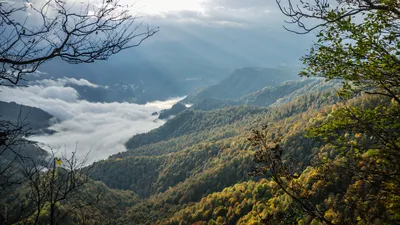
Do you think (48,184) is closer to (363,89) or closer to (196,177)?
(363,89)

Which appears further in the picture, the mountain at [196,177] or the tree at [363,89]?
the mountain at [196,177]

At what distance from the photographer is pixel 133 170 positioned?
195000 mm

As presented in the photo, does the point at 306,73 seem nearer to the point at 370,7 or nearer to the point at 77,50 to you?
the point at 370,7

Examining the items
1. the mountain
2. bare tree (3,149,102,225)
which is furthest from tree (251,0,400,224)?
the mountain

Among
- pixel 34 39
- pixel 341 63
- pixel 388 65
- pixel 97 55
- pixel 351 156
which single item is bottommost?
pixel 351 156

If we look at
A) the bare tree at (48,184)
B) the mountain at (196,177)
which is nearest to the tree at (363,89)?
the bare tree at (48,184)

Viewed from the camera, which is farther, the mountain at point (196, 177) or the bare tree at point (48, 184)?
the mountain at point (196, 177)

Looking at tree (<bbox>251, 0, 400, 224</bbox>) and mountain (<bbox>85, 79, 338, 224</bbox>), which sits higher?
tree (<bbox>251, 0, 400, 224</bbox>)

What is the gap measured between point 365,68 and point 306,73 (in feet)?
6.60

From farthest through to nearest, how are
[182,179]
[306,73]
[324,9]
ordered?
[182,179], [306,73], [324,9]

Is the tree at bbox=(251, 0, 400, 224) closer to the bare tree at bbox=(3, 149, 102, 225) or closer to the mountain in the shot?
the bare tree at bbox=(3, 149, 102, 225)

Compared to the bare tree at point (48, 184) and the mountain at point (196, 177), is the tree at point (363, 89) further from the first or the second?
the mountain at point (196, 177)

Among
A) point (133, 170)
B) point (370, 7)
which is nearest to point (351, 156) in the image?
point (370, 7)

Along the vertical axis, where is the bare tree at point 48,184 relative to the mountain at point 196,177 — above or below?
above
